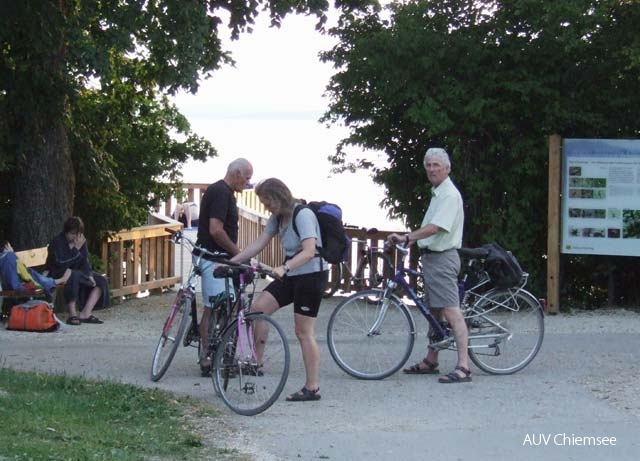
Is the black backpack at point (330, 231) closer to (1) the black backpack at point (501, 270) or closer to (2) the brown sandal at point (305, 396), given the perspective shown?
(2) the brown sandal at point (305, 396)

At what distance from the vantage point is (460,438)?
7.42 metres

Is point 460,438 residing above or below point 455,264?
below

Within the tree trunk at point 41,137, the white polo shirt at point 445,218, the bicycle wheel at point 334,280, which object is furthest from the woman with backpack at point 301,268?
the bicycle wheel at point 334,280

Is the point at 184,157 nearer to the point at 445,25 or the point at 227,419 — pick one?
the point at 445,25

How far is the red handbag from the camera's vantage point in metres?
12.6

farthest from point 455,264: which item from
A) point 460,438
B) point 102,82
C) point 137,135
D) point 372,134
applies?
point 137,135

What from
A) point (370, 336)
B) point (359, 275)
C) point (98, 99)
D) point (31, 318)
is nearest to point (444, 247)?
point (370, 336)

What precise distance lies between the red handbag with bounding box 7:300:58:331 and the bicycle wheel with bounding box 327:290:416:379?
428cm

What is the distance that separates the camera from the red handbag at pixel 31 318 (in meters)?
12.6

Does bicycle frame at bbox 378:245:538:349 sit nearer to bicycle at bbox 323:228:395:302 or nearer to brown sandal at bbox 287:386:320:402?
brown sandal at bbox 287:386:320:402

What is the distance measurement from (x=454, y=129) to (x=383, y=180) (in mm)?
1349

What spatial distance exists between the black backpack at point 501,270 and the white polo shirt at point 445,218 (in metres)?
0.38

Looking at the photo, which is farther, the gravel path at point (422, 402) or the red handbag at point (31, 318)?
the red handbag at point (31, 318)

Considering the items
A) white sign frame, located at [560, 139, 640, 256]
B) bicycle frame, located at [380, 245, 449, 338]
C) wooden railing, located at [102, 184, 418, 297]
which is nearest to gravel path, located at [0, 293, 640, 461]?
bicycle frame, located at [380, 245, 449, 338]
